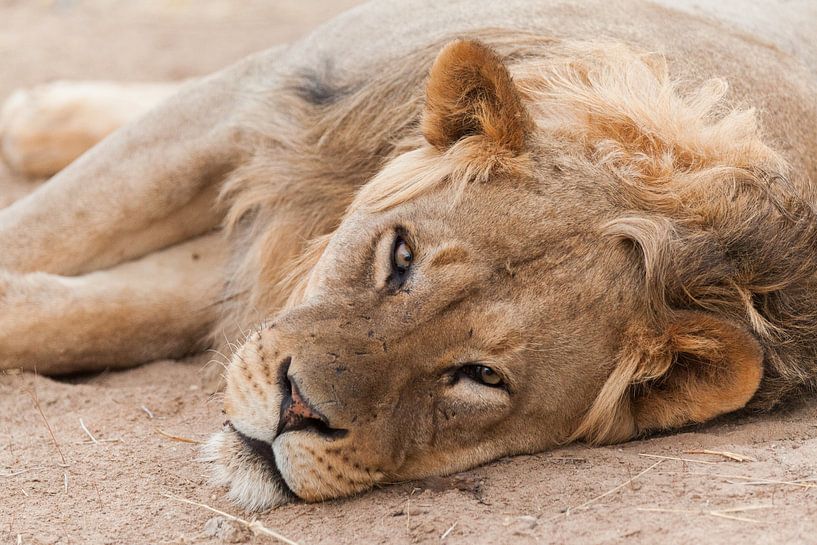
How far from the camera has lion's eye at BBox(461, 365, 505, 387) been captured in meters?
2.85

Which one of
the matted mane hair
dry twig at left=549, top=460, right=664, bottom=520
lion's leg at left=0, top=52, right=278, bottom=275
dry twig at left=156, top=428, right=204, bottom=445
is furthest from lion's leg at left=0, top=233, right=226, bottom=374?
dry twig at left=549, top=460, right=664, bottom=520

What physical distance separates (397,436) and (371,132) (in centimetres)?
128

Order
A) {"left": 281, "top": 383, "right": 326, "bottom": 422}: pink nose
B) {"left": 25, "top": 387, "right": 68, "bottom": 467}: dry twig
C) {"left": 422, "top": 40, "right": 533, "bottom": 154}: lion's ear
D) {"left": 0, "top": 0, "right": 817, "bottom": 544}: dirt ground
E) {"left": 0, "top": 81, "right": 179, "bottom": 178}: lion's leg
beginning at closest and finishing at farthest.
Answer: {"left": 0, "top": 0, "right": 817, "bottom": 544}: dirt ground < {"left": 281, "top": 383, "right": 326, "bottom": 422}: pink nose < {"left": 422, "top": 40, "right": 533, "bottom": 154}: lion's ear < {"left": 25, "top": 387, "right": 68, "bottom": 467}: dry twig < {"left": 0, "top": 81, "right": 179, "bottom": 178}: lion's leg

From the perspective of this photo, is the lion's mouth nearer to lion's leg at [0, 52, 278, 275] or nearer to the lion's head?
the lion's head

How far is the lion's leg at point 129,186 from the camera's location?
4074 millimetres

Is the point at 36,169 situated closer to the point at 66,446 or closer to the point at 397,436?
the point at 66,446

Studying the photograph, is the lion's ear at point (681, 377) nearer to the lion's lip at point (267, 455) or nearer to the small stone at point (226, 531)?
the lion's lip at point (267, 455)

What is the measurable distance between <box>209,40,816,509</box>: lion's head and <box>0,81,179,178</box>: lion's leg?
2.96 meters

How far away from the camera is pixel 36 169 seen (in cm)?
579

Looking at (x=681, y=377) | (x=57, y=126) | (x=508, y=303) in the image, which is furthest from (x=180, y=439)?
(x=57, y=126)

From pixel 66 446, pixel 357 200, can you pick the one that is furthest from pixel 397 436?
pixel 66 446

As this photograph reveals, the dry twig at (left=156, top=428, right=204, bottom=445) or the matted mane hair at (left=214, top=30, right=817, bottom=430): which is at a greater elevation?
the matted mane hair at (left=214, top=30, right=817, bottom=430)

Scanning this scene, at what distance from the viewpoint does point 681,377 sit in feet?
10.0

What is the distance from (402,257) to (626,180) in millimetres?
648
